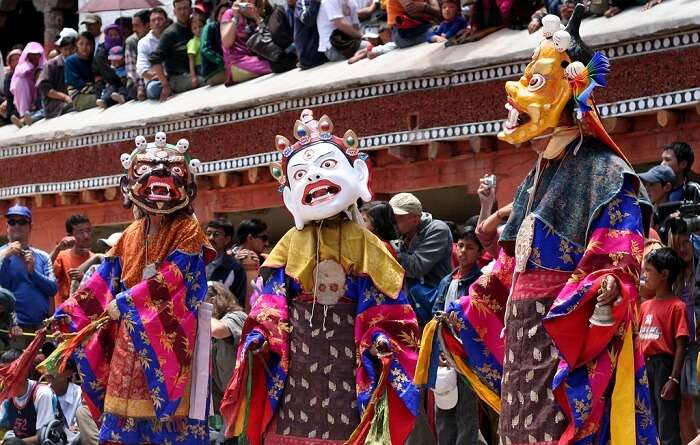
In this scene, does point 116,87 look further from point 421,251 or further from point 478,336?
point 478,336

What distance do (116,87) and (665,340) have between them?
936cm

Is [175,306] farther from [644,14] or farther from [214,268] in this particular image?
[644,14]

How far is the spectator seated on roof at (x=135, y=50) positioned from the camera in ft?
50.9

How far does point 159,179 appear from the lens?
8.46 m

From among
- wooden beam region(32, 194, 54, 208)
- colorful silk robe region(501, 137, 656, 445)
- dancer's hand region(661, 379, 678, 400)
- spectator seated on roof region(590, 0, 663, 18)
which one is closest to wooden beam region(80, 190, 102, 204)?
wooden beam region(32, 194, 54, 208)

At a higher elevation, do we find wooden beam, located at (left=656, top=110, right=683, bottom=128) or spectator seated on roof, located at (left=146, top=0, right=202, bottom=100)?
spectator seated on roof, located at (left=146, top=0, right=202, bottom=100)

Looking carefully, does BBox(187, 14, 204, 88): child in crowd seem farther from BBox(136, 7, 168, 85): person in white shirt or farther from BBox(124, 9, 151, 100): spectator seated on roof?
BBox(124, 9, 151, 100): spectator seated on roof

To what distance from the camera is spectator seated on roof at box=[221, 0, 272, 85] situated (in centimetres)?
1379

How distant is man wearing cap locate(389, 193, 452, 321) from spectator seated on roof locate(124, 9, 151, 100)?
6.93 metres

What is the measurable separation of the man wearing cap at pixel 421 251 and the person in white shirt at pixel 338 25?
13.1 ft

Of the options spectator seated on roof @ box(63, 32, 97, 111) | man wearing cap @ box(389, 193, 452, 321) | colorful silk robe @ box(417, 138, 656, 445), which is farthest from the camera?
spectator seated on roof @ box(63, 32, 97, 111)

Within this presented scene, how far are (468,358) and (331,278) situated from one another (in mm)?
935

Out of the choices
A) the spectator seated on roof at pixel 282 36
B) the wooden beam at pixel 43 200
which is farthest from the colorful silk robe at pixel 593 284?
the wooden beam at pixel 43 200

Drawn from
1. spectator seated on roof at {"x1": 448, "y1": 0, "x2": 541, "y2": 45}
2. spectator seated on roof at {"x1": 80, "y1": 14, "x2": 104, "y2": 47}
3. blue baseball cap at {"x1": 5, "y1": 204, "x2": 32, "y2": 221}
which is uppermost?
spectator seated on roof at {"x1": 80, "y1": 14, "x2": 104, "y2": 47}
